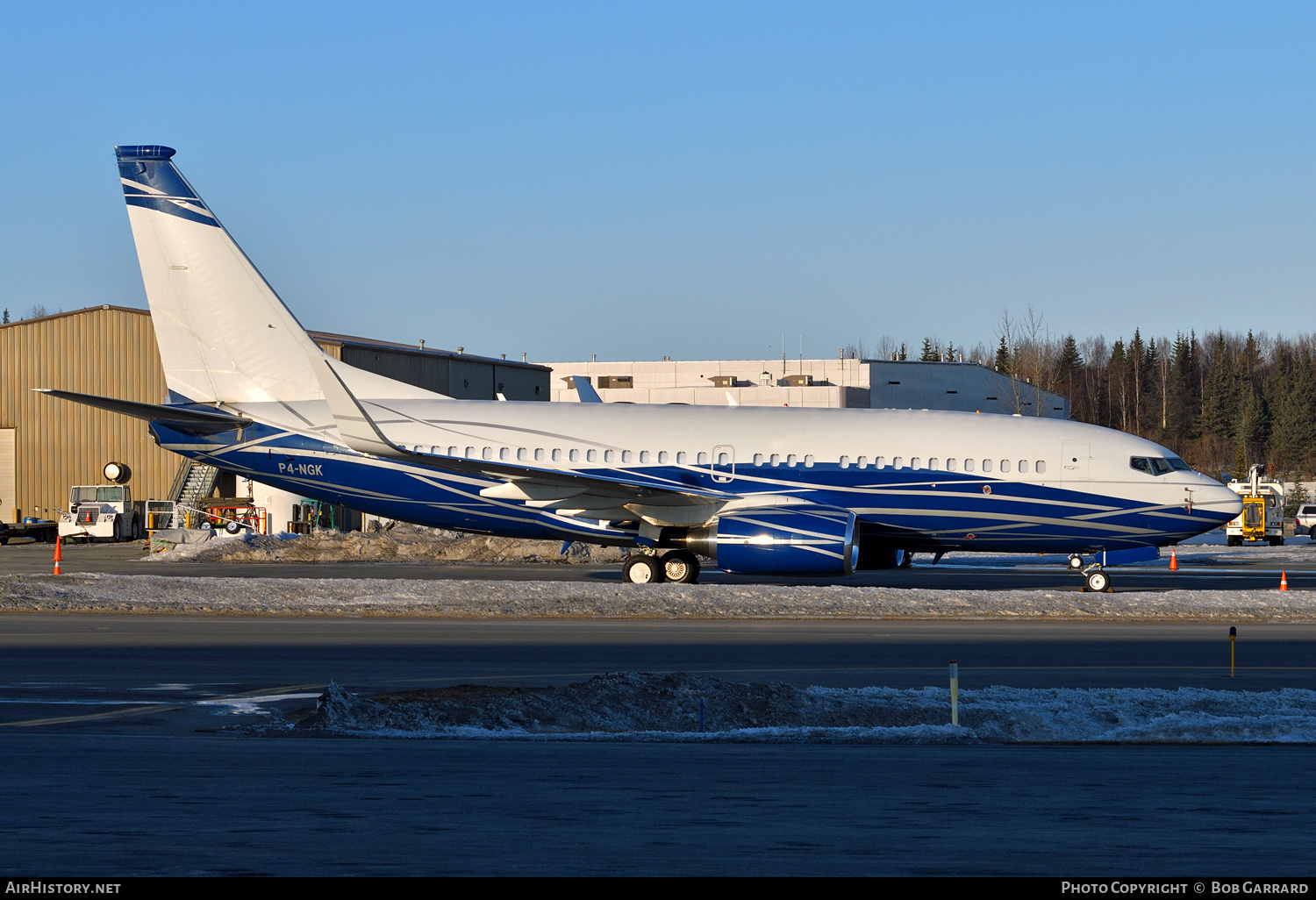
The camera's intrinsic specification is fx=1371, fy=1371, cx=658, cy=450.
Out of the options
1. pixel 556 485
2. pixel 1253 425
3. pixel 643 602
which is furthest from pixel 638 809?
pixel 1253 425

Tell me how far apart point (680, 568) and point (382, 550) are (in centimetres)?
1646

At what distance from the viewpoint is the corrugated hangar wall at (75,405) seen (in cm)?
6231

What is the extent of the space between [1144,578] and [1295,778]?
26.8 metres

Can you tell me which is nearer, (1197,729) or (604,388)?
(1197,729)

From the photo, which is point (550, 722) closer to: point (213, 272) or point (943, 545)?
point (943, 545)

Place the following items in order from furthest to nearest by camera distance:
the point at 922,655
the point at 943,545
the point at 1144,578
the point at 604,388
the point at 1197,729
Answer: the point at 604,388, the point at 1144,578, the point at 943,545, the point at 922,655, the point at 1197,729

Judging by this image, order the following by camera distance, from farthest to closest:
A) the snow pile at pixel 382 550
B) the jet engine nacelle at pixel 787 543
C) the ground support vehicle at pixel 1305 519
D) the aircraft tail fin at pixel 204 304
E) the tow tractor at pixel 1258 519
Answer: the ground support vehicle at pixel 1305 519
the tow tractor at pixel 1258 519
the snow pile at pixel 382 550
the aircraft tail fin at pixel 204 304
the jet engine nacelle at pixel 787 543

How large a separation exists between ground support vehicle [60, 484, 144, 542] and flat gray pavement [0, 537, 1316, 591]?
11562 mm

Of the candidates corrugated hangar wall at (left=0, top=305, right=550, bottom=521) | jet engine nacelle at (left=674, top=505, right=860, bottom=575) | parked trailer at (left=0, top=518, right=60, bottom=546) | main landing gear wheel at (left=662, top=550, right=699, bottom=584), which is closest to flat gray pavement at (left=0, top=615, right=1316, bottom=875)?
jet engine nacelle at (left=674, top=505, right=860, bottom=575)

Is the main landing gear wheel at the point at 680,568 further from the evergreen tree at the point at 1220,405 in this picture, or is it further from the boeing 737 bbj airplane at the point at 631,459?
the evergreen tree at the point at 1220,405

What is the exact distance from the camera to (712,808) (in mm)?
9250

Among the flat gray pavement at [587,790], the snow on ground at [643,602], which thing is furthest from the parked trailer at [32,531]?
the flat gray pavement at [587,790]

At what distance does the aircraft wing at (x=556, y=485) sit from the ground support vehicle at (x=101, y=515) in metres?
31.3
